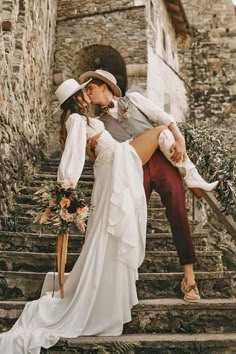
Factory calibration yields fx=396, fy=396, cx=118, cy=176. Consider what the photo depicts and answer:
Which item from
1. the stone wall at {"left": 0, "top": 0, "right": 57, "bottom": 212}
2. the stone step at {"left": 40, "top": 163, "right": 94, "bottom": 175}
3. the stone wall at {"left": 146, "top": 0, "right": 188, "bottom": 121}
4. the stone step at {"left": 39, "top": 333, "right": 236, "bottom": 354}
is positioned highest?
the stone wall at {"left": 146, "top": 0, "right": 188, "bottom": 121}

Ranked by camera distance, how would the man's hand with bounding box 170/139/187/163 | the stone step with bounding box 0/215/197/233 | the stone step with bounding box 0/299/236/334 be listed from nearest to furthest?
the stone step with bounding box 0/299/236/334 → the man's hand with bounding box 170/139/187/163 → the stone step with bounding box 0/215/197/233

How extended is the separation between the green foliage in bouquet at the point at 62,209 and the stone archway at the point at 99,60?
6.40 meters

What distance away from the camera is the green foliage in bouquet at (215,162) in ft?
14.2

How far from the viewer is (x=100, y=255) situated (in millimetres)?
2439

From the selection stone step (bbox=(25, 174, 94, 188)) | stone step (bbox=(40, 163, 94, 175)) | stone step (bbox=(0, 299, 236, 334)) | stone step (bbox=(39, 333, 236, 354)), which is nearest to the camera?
stone step (bbox=(39, 333, 236, 354))

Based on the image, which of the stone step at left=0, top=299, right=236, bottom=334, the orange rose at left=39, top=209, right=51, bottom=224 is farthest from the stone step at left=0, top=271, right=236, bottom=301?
the orange rose at left=39, top=209, right=51, bottom=224

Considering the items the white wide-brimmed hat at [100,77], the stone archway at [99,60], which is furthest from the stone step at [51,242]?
the stone archway at [99,60]

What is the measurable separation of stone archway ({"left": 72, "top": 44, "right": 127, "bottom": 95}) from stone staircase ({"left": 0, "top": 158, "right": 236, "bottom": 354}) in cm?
565

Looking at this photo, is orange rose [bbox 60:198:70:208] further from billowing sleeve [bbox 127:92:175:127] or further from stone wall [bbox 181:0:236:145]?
stone wall [bbox 181:0:236:145]

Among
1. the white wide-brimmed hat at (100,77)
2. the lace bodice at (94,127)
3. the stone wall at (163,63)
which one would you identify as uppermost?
the stone wall at (163,63)

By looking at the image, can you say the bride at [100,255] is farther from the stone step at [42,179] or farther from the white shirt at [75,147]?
the stone step at [42,179]

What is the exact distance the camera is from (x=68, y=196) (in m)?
2.49

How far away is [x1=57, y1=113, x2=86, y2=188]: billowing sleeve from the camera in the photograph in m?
2.49

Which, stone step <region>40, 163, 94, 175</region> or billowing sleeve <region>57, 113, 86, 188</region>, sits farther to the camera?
stone step <region>40, 163, 94, 175</region>
